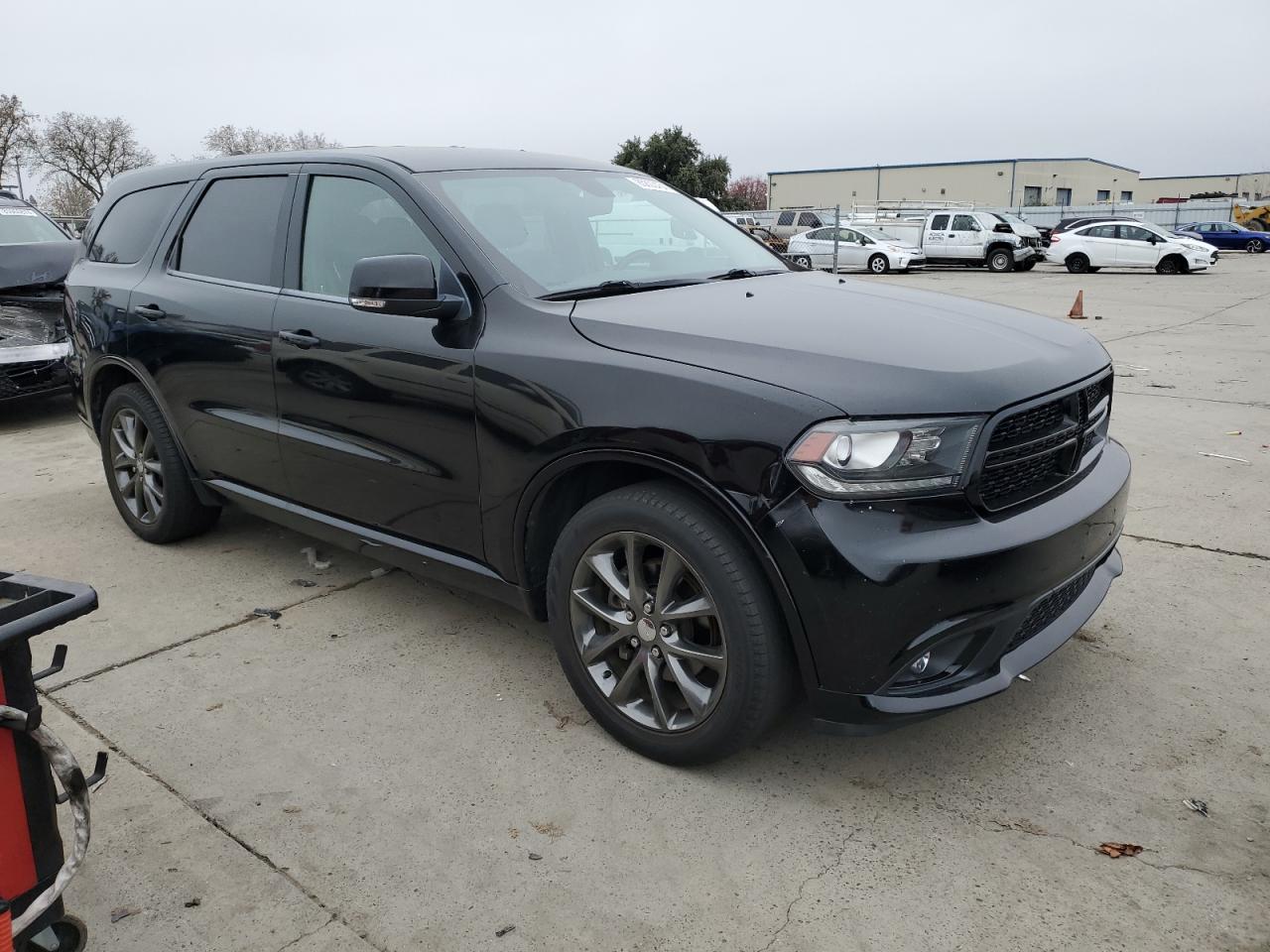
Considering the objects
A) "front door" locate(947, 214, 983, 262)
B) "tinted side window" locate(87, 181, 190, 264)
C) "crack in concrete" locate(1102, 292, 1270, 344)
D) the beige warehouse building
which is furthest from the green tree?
"tinted side window" locate(87, 181, 190, 264)

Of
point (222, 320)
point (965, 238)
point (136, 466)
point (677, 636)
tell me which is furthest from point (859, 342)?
point (965, 238)

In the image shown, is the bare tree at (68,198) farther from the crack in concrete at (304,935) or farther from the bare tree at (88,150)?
the crack in concrete at (304,935)

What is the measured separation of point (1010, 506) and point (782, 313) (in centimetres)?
87

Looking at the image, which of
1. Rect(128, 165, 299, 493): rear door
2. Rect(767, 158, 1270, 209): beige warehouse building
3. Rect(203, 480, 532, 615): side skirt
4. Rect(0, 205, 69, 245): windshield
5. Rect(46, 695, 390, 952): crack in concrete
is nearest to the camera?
Rect(46, 695, 390, 952): crack in concrete

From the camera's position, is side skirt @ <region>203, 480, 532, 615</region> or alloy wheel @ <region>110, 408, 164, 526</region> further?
alloy wheel @ <region>110, 408, 164, 526</region>

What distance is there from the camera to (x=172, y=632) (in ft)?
12.8

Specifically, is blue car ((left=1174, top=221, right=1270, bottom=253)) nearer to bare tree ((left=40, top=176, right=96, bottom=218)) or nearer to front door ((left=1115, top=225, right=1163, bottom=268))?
front door ((left=1115, top=225, right=1163, bottom=268))

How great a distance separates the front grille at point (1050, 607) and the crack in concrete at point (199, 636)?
279 centimetres

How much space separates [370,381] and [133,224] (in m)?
2.23

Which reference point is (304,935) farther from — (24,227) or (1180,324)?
(1180,324)

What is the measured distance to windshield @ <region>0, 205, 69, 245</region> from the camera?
866 centimetres

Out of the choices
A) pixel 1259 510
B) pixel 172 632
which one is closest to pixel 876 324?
pixel 172 632

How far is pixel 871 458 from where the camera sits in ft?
7.87

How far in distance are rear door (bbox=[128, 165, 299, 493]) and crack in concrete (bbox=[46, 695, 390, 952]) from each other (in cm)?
111
